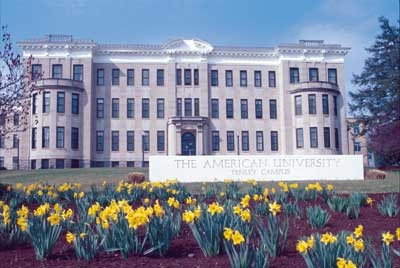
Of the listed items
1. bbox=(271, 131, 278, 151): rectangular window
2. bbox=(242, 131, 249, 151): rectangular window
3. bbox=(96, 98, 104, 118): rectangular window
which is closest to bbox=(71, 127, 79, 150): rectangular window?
bbox=(96, 98, 104, 118): rectangular window

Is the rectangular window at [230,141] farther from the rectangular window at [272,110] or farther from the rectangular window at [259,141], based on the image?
the rectangular window at [272,110]

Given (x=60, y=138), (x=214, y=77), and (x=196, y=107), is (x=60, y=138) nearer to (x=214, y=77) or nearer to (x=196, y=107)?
(x=196, y=107)

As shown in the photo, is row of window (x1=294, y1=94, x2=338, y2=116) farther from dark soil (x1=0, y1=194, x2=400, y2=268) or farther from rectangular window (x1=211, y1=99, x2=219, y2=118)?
dark soil (x1=0, y1=194, x2=400, y2=268)

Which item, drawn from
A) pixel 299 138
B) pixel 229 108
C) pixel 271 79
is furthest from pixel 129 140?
pixel 299 138

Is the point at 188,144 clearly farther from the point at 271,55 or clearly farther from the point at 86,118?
the point at 271,55

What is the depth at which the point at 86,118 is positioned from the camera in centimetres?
4056

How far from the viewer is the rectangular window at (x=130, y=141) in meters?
41.6

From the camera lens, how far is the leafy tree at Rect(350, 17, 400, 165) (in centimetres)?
3338

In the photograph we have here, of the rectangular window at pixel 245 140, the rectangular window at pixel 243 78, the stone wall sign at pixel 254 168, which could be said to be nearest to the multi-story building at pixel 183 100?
the rectangular window at pixel 243 78

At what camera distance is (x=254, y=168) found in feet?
61.6

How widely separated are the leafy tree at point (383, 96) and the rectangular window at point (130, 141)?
72.7 ft

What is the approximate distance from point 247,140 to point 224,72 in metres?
7.55

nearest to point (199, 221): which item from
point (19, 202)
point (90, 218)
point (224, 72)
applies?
point (90, 218)

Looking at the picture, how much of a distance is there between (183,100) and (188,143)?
4.54 meters
